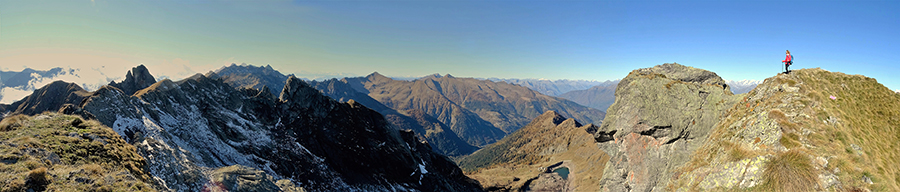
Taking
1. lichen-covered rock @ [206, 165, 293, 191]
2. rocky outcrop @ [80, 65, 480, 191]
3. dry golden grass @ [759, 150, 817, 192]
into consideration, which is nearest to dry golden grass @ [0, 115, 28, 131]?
rocky outcrop @ [80, 65, 480, 191]

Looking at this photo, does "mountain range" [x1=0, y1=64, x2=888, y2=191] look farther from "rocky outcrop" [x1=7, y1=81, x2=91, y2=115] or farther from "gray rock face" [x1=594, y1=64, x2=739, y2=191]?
"rocky outcrop" [x1=7, y1=81, x2=91, y2=115]

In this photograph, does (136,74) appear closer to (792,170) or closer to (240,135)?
(240,135)

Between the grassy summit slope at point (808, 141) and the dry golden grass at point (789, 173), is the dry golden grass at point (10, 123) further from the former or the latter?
the dry golden grass at point (789, 173)

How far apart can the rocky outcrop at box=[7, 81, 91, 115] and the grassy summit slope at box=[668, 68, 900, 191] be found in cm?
11295

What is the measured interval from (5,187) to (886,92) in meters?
53.8

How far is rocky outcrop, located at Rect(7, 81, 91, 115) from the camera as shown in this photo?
62978mm

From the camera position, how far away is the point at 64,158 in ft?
46.2

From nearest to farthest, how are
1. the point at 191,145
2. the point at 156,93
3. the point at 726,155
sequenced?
1. the point at 726,155
2. the point at 191,145
3. the point at 156,93

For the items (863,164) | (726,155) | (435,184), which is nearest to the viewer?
(863,164)

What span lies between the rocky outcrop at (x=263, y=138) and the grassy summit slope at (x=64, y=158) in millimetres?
3633

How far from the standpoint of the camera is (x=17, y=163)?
11.7 metres

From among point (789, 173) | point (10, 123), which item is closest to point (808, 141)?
point (789, 173)

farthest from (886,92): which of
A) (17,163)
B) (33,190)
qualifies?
(17,163)

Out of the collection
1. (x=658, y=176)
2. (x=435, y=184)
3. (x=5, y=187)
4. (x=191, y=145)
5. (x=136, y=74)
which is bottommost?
(x=435, y=184)
